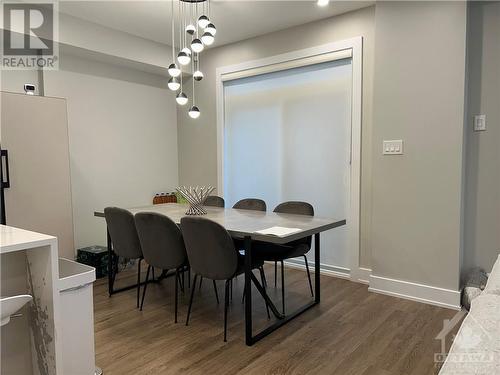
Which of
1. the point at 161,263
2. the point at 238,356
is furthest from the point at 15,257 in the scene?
the point at 238,356

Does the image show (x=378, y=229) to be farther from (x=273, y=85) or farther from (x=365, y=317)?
(x=273, y=85)

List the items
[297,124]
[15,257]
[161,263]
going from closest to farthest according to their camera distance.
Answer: [15,257] < [161,263] < [297,124]

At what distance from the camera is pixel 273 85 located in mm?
4344

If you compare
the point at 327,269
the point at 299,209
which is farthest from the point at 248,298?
the point at 327,269

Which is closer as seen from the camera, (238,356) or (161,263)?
(238,356)

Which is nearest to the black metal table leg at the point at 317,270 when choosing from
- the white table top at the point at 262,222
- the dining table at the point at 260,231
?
the dining table at the point at 260,231

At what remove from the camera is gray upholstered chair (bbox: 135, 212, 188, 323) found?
106 inches

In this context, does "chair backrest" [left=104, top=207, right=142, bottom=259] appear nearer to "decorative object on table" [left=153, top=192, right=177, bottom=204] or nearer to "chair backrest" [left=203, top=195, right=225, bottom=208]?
"chair backrest" [left=203, top=195, right=225, bottom=208]

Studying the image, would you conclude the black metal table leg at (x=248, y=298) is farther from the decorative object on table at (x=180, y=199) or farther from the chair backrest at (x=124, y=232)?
the decorative object on table at (x=180, y=199)

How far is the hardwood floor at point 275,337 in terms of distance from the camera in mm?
2174

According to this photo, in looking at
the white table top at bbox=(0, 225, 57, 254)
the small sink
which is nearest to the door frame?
the white table top at bbox=(0, 225, 57, 254)

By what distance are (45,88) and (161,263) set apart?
8.17ft

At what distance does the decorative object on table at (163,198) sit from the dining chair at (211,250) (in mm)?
2651

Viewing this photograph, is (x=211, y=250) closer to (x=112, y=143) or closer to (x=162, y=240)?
(x=162, y=240)
